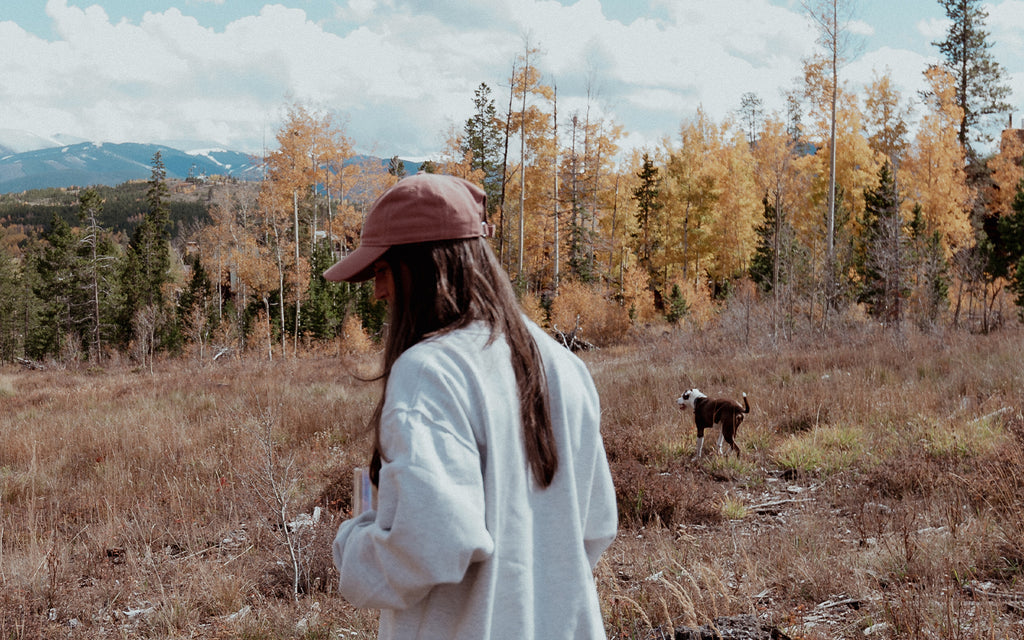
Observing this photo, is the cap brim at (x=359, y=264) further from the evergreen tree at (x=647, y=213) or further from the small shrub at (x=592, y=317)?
the evergreen tree at (x=647, y=213)

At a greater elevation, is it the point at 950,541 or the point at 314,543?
the point at 950,541

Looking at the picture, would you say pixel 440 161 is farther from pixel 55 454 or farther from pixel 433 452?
pixel 433 452

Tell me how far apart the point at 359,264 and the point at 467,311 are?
0.76 ft

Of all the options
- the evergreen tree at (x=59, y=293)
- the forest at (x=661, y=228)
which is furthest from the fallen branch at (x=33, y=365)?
the evergreen tree at (x=59, y=293)

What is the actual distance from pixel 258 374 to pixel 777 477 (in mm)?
12658

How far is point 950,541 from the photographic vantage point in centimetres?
382

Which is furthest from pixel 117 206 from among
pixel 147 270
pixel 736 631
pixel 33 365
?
pixel 736 631

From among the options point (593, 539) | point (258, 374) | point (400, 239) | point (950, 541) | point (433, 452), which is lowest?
point (258, 374)

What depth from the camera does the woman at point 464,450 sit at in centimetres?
110

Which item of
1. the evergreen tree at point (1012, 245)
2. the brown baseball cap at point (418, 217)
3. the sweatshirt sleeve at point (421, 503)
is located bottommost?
the sweatshirt sleeve at point (421, 503)

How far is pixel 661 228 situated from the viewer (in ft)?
119

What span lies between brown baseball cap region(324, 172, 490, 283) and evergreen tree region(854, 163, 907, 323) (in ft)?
56.0

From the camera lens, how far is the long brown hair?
4.12 ft

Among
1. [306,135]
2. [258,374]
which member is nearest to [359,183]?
[306,135]
